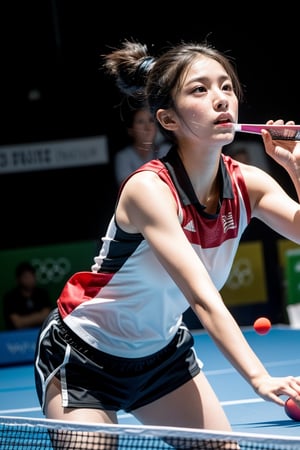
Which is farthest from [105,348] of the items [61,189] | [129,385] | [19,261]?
[61,189]

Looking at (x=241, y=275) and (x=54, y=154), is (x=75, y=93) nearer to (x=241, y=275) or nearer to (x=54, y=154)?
(x=54, y=154)

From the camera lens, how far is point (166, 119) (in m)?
3.36

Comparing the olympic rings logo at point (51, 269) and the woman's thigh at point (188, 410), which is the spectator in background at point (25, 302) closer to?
the olympic rings logo at point (51, 269)

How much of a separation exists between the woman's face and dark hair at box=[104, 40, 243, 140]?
4 cm

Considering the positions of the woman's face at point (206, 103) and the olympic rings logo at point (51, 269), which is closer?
the woman's face at point (206, 103)

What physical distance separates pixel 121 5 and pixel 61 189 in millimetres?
2242

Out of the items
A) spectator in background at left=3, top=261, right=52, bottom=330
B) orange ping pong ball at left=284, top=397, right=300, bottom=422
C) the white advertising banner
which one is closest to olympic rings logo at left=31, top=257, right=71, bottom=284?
spectator in background at left=3, top=261, right=52, bottom=330

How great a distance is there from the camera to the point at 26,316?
9.68 metres

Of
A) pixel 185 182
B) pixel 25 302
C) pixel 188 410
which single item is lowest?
pixel 25 302

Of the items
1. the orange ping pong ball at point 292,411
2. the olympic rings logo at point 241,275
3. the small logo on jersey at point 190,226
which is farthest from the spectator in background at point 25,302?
the small logo on jersey at point 190,226

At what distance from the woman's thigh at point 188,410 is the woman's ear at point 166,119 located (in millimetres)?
911

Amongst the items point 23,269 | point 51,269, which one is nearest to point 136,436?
point 23,269

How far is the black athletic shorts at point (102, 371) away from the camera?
130 inches

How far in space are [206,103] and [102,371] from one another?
966 mm
